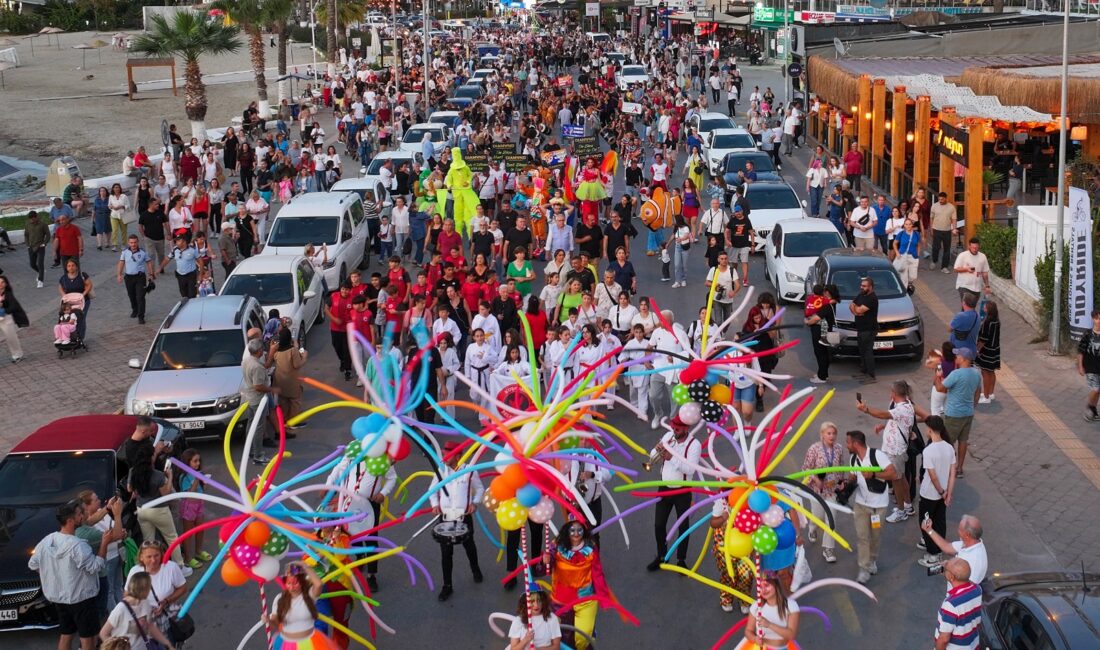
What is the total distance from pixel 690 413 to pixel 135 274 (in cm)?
1284

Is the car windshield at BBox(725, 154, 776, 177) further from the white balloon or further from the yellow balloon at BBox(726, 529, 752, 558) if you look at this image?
the white balloon

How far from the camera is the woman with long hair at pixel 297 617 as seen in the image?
859cm

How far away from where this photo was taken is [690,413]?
10.6m

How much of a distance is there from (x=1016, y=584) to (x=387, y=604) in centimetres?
518

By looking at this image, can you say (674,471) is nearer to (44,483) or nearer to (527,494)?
(527,494)

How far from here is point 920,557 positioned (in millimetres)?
11688

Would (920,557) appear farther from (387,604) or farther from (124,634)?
(124,634)

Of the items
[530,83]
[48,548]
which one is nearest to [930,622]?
[48,548]

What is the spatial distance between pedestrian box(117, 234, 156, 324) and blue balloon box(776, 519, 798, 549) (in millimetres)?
13977

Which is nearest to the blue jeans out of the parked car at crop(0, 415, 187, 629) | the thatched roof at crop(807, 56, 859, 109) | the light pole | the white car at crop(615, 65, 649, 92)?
the light pole

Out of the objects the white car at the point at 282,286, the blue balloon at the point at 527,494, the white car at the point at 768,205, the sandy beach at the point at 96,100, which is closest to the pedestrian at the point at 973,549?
the blue balloon at the point at 527,494

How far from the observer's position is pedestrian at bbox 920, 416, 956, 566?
36.5 feet

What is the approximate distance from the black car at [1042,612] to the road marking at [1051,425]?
5068 millimetres

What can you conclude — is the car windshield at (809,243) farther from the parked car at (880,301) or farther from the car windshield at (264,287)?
the car windshield at (264,287)
